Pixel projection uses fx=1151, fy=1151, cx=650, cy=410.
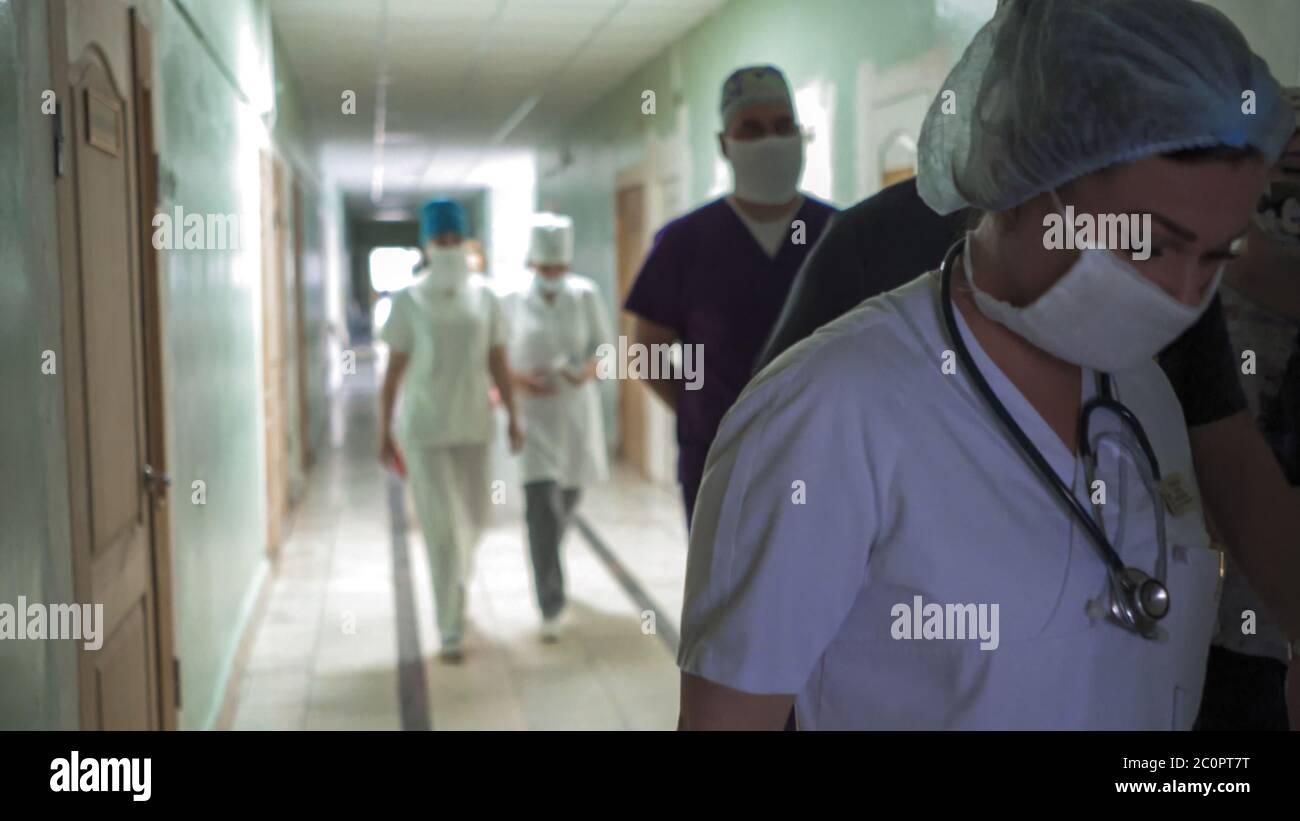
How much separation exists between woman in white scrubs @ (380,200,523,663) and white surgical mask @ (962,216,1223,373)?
3.22 metres

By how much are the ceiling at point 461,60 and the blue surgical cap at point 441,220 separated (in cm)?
182

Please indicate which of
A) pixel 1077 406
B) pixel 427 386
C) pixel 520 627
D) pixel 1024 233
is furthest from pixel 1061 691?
pixel 520 627

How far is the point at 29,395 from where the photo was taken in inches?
57.5

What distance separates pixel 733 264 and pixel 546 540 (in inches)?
79.1

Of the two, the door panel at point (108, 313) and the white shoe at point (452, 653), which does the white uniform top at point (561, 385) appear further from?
the door panel at point (108, 313)

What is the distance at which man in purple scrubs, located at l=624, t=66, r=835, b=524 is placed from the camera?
7.73 ft

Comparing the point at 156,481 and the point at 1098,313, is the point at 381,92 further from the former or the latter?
the point at 1098,313

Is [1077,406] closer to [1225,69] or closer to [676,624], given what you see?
[1225,69]

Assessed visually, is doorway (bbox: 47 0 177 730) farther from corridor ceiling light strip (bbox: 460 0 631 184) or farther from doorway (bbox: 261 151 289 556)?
corridor ceiling light strip (bbox: 460 0 631 184)

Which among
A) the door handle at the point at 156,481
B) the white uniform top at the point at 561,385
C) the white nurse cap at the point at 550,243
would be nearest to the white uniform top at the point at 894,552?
the door handle at the point at 156,481

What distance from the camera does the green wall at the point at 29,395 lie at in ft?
4.46

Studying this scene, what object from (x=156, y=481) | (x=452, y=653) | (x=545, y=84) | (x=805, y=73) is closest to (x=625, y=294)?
(x=545, y=84)

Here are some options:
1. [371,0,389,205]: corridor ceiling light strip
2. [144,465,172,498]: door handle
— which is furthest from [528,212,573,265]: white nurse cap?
[144,465,172,498]: door handle
